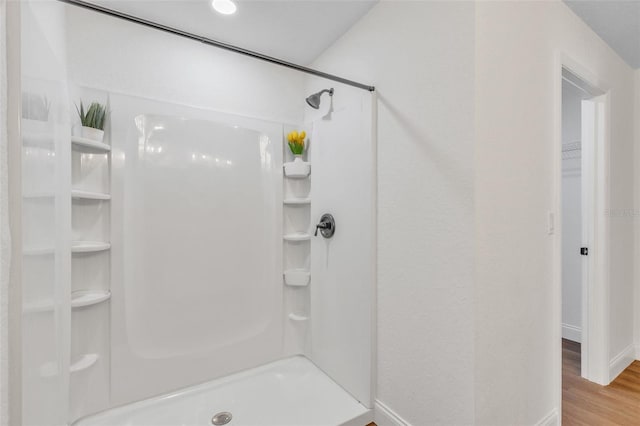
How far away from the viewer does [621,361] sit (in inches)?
86.9

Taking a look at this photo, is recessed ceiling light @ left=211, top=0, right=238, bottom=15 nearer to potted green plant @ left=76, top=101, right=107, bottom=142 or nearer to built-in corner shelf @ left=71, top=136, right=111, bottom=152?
potted green plant @ left=76, top=101, right=107, bottom=142

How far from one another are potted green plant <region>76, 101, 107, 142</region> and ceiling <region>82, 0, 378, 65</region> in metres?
0.65

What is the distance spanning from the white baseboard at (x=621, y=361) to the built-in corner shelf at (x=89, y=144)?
11.7ft

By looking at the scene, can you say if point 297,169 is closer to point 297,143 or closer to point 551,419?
point 297,143

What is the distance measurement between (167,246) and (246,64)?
1.40m

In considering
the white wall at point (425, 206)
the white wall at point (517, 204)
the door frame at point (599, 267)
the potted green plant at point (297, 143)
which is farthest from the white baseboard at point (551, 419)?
the potted green plant at point (297, 143)

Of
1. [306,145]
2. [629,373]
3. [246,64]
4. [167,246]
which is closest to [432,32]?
[306,145]

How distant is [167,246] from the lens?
5.98 ft

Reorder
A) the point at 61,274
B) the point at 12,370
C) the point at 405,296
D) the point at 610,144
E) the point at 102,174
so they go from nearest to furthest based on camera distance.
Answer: the point at 12,370 < the point at 61,274 < the point at 405,296 < the point at 102,174 < the point at 610,144

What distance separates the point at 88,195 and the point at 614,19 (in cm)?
317

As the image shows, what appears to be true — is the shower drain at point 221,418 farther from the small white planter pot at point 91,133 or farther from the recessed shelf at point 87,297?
the small white planter pot at point 91,133

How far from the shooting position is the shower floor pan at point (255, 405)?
1637 mm

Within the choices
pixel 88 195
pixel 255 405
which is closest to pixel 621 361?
pixel 255 405

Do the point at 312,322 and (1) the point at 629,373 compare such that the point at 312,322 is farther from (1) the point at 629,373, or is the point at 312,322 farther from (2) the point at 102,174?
(1) the point at 629,373
